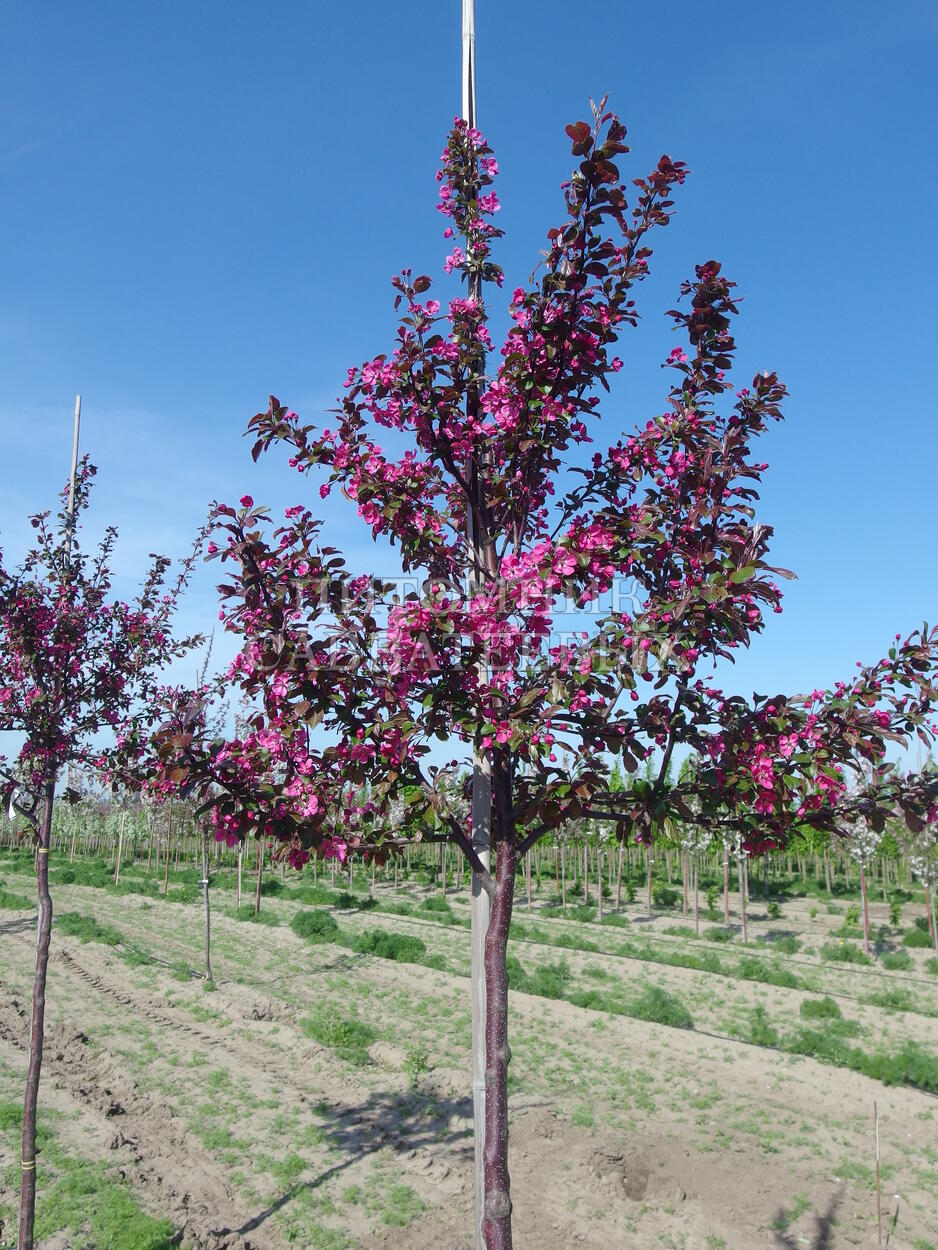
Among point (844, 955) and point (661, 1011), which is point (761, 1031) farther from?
point (844, 955)

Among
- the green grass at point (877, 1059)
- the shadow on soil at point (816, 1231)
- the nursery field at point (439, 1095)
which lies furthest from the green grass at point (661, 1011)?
the shadow on soil at point (816, 1231)

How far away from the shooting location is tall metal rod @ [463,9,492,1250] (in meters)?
3.34

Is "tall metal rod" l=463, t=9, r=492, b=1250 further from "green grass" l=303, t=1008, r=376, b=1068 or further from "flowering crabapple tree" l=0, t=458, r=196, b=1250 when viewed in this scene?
"green grass" l=303, t=1008, r=376, b=1068

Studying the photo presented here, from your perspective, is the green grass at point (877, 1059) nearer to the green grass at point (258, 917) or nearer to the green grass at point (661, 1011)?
the green grass at point (661, 1011)

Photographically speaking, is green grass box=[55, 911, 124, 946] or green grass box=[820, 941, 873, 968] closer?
green grass box=[55, 911, 124, 946]

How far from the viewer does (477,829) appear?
3594mm

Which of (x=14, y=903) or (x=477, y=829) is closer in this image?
(x=477, y=829)

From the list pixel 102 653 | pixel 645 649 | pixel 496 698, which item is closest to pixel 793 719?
pixel 645 649

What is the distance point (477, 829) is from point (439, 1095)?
7.76m

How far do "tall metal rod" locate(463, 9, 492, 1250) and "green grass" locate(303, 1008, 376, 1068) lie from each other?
8.46 m

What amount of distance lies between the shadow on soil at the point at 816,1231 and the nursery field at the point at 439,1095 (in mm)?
25

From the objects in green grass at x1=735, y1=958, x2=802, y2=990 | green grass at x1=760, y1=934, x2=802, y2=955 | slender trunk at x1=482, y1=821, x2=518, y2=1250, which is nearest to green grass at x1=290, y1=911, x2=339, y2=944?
green grass at x1=735, y1=958, x2=802, y2=990

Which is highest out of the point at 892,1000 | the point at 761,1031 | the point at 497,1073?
the point at 497,1073

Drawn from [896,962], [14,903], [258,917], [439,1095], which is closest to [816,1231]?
[439,1095]
